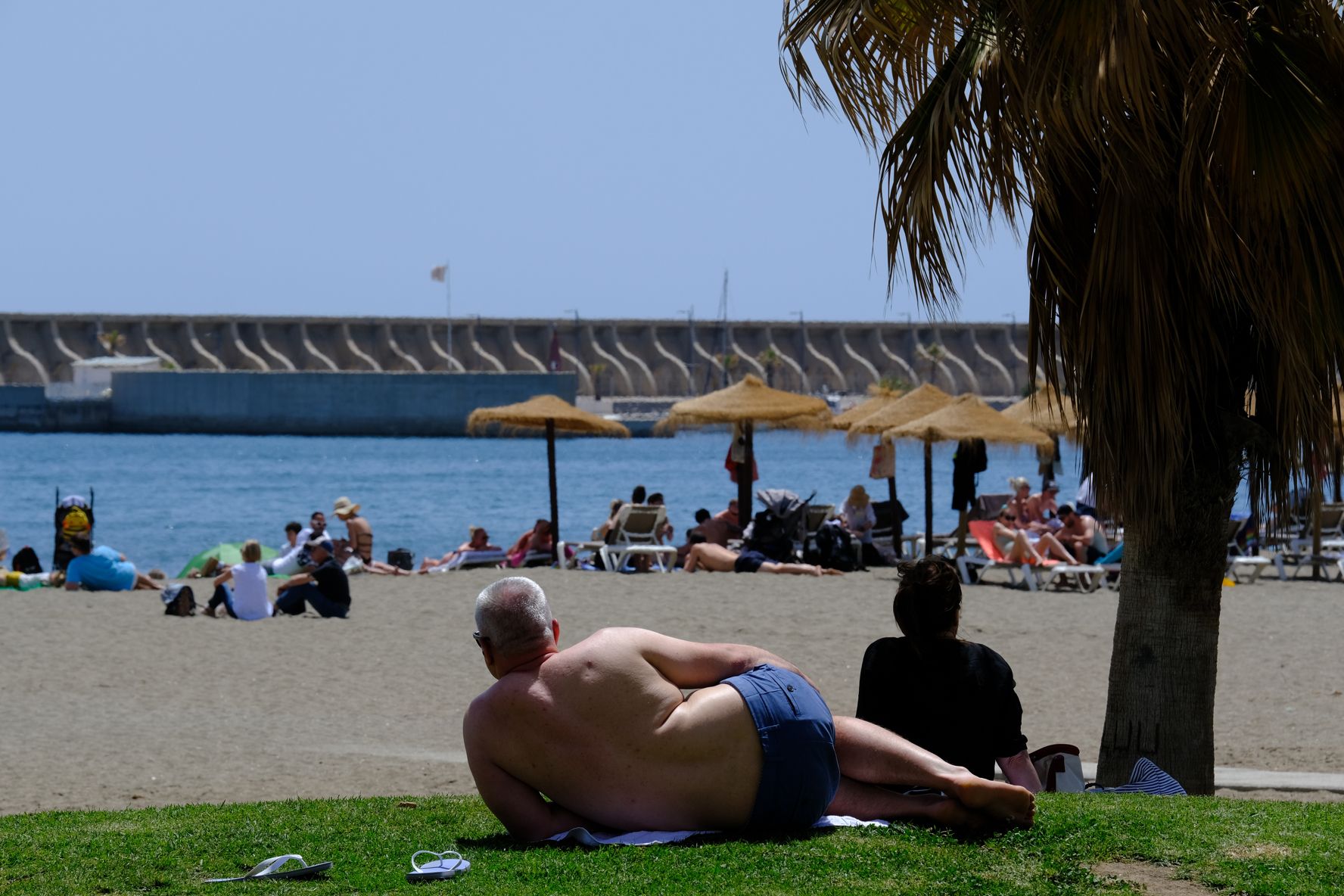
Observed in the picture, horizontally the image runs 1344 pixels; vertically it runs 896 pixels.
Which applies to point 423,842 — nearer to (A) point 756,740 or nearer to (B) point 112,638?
(A) point 756,740

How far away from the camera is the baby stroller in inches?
548

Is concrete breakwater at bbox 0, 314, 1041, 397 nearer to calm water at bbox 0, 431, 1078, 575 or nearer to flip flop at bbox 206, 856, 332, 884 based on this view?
calm water at bbox 0, 431, 1078, 575

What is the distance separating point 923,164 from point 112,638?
7603mm

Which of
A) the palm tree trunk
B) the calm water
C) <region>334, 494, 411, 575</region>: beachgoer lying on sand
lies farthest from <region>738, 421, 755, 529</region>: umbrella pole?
the palm tree trunk

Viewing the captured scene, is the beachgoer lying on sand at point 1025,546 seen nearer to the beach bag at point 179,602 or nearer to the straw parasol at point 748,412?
the straw parasol at point 748,412

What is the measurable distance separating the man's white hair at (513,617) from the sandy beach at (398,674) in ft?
8.70

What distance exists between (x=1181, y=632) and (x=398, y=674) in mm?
5414

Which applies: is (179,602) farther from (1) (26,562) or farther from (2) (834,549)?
(2) (834,549)

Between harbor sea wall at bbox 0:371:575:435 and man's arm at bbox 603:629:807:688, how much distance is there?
2940 inches

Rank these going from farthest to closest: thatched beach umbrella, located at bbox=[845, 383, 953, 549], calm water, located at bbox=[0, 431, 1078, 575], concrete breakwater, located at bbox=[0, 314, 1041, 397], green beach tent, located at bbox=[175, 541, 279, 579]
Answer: concrete breakwater, located at bbox=[0, 314, 1041, 397] < calm water, located at bbox=[0, 431, 1078, 575] < thatched beach umbrella, located at bbox=[845, 383, 953, 549] < green beach tent, located at bbox=[175, 541, 279, 579]

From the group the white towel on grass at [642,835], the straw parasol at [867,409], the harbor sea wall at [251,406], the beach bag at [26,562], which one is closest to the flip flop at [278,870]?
the white towel on grass at [642,835]

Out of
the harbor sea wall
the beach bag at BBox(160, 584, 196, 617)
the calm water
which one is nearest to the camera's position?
the beach bag at BBox(160, 584, 196, 617)

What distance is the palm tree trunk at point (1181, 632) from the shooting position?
528 cm

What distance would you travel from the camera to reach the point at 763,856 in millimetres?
3473
